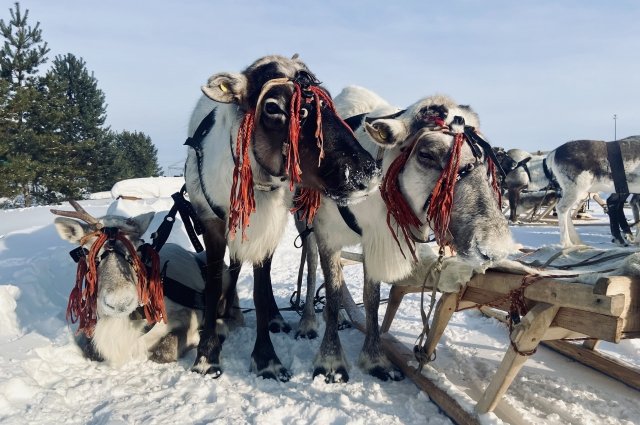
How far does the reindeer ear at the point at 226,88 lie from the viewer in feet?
9.65

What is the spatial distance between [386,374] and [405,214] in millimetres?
1290

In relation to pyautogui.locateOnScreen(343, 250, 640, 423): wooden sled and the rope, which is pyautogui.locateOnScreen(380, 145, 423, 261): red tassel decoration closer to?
the rope

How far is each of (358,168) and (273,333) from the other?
2568mm

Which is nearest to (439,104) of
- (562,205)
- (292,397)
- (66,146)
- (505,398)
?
(505,398)

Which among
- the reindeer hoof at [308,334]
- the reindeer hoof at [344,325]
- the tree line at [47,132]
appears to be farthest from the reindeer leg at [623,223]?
the tree line at [47,132]

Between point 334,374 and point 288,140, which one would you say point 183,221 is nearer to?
Answer: point 288,140

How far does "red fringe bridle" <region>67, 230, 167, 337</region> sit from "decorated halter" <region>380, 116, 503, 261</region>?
1.91 metres

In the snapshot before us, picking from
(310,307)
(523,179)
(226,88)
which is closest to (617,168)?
(523,179)

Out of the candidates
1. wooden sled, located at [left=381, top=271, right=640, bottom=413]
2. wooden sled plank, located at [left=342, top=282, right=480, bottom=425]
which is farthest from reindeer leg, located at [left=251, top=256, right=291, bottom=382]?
wooden sled, located at [left=381, top=271, right=640, bottom=413]

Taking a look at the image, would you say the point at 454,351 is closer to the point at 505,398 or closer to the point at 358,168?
the point at 505,398

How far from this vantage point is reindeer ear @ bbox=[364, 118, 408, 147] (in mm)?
3037

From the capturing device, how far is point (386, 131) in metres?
3.07

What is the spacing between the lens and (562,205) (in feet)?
30.6

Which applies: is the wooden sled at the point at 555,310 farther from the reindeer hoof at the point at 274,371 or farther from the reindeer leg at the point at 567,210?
the reindeer leg at the point at 567,210
